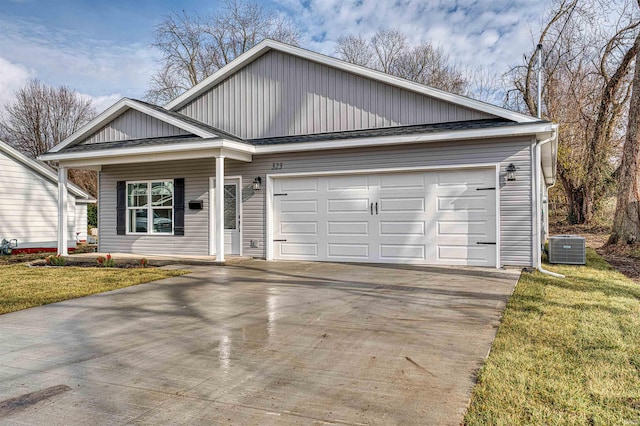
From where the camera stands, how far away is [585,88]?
1962cm

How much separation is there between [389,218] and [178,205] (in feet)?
17.7

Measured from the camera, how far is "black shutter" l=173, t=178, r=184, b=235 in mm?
11477

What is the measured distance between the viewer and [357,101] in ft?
34.0

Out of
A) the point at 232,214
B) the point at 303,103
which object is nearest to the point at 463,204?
the point at 303,103

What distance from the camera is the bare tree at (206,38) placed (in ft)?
86.9

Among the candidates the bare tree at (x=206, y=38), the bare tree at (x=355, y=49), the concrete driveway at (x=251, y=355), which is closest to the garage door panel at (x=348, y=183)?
the concrete driveway at (x=251, y=355)

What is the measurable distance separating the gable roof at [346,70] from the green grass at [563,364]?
425 centimetres

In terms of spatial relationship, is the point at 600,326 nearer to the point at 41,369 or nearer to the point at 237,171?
the point at 41,369

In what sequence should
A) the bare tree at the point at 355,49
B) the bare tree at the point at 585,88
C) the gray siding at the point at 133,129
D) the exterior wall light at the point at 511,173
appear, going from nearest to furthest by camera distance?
the exterior wall light at the point at 511,173 < the gray siding at the point at 133,129 < the bare tree at the point at 585,88 < the bare tree at the point at 355,49

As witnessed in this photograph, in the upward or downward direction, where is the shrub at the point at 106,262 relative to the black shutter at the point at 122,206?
downward

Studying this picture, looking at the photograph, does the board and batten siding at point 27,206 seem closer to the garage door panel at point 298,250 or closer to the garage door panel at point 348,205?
the garage door panel at point 298,250

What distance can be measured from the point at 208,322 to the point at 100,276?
4476 millimetres

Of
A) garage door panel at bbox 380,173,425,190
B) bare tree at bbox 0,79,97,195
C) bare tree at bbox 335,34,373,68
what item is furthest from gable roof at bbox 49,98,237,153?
bare tree at bbox 0,79,97,195

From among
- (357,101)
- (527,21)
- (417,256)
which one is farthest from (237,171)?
(527,21)
